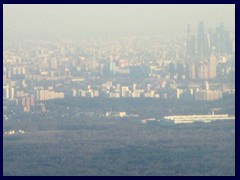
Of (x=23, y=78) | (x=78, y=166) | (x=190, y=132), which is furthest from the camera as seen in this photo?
(x=23, y=78)

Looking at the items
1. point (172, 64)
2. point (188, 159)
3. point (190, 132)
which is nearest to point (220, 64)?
point (172, 64)

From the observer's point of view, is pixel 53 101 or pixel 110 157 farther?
pixel 53 101

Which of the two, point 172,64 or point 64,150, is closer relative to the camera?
point 64,150

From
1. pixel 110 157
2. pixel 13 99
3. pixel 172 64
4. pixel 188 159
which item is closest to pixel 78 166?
pixel 110 157

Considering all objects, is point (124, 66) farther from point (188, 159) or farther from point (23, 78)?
point (188, 159)

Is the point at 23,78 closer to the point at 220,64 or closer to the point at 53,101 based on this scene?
the point at 53,101

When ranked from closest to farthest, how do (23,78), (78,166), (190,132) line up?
(78,166), (190,132), (23,78)

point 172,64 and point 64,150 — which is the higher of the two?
point 172,64

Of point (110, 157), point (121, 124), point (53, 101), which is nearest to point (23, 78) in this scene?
point (53, 101)
